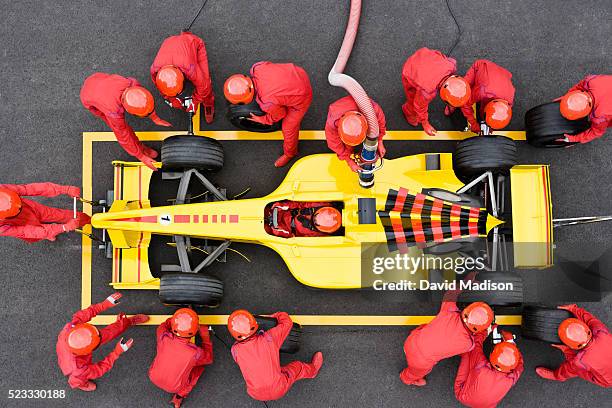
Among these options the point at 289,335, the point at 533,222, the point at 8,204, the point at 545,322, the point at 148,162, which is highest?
the point at 148,162

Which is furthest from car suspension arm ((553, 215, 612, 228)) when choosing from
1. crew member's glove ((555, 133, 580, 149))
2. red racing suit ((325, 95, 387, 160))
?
red racing suit ((325, 95, 387, 160))

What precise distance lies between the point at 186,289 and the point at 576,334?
3952mm

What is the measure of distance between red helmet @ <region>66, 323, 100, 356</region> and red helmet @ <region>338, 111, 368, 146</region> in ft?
10.1

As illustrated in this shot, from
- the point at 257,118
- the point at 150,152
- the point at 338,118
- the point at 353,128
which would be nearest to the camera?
the point at 353,128

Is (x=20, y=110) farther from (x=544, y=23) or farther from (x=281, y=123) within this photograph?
(x=544, y=23)

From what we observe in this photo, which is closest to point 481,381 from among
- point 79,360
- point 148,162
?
point 79,360

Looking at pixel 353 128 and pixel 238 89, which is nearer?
pixel 353 128

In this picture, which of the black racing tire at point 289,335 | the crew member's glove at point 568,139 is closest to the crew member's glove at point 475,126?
the crew member's glove at point 568,139

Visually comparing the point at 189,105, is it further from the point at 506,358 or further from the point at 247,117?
the point at 506,358

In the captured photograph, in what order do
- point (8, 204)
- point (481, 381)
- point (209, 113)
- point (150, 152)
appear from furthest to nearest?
point (209, 113) → point (150, 152) → point (481, 381) → point (8, 204)

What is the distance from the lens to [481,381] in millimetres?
4867

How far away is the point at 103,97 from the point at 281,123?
1937mm

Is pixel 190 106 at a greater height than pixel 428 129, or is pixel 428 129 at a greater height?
pixel 190 106

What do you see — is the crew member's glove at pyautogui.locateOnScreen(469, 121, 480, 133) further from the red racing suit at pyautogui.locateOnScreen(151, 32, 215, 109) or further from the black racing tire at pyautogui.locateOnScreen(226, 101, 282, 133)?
the red racing suit at pyautogui.locateOnScreen(151, 32, 215, 109)
